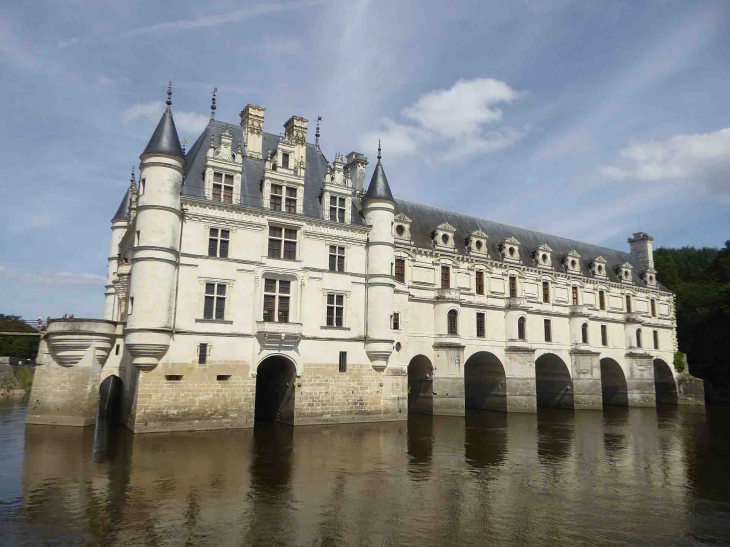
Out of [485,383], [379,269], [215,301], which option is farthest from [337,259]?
[485,383]

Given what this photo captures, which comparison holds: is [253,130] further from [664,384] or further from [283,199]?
[664,384]

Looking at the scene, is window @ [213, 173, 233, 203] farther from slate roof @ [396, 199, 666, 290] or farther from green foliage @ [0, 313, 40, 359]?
green foliage @ [0, 313, 40, 359]

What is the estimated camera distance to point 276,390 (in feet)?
102

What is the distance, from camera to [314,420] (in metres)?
28.7

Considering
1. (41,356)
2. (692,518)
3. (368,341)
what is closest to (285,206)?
(368,341)

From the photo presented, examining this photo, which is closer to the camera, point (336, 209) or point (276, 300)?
point (276, 300)

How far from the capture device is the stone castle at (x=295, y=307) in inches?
1014

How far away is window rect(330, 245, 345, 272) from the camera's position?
30891mm

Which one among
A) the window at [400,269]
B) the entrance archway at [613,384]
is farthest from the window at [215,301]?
the entrance archway at [613,384]

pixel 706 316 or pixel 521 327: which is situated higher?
pixel 706 316

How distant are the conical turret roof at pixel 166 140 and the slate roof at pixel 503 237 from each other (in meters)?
17.3

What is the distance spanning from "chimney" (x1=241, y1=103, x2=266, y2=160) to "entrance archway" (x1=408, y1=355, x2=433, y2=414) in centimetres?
1759

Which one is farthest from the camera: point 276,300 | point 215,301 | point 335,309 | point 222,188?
point 335,309

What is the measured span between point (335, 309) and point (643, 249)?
40.2 metres
